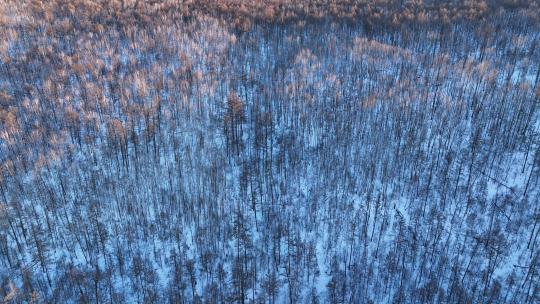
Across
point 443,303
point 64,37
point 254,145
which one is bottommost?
point 443,303

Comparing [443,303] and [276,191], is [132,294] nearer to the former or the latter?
[276,191]

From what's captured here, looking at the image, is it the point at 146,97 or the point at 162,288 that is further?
the point at 146,97

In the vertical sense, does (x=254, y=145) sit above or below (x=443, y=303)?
above

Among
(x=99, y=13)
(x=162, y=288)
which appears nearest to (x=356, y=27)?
(x=99, y=13)

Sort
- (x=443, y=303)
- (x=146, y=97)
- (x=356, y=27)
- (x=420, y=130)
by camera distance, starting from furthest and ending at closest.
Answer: (x=356, y=27) → (x=146, y=97) → (x=420, y=130) → (x=443, y=303)

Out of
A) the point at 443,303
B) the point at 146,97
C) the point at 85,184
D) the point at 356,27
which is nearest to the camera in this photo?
the point at 443,303

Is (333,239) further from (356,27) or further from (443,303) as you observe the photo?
(356,27)
